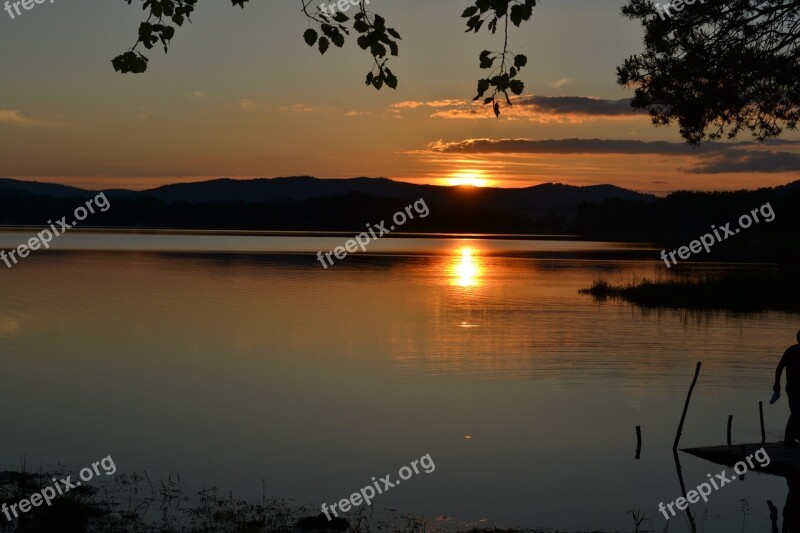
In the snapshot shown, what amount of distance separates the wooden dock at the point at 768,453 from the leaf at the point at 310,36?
480 inches

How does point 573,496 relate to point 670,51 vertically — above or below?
below

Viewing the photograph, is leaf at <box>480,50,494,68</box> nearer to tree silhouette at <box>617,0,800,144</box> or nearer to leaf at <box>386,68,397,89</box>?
leaf at <box>386,68,397,89</box>

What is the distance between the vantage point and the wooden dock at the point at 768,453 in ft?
53.7

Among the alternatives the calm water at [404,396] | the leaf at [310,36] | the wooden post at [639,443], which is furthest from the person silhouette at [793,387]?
the leaf at [310,36]

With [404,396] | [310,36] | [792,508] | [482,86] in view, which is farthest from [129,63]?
[404,396]

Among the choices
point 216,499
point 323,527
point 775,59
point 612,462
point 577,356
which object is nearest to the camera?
point 323,527

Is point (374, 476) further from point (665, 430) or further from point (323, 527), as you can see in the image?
point (665, 430)

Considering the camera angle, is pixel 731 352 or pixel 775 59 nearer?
pixel 775 59

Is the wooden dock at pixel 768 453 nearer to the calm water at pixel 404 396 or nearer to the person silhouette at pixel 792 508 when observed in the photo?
the person silhouette at pixel 792 508

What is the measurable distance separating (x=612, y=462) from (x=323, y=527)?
754 cm

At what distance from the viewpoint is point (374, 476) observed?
55.7 feet

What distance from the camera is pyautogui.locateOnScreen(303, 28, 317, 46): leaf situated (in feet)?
29.4

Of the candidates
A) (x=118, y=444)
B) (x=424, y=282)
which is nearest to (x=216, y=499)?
(x=118, y=444)

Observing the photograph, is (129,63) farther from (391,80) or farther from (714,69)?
(714,69)
